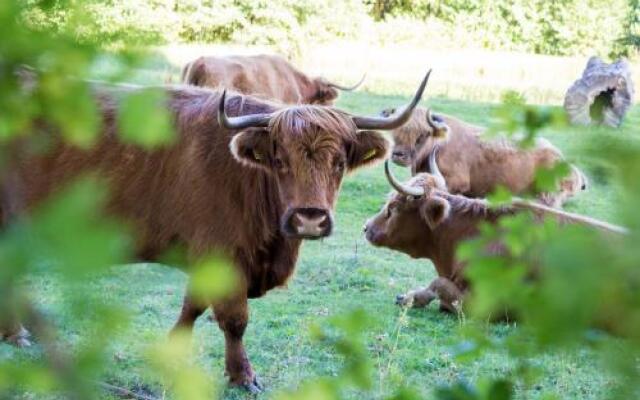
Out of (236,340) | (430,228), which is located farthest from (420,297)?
(236,340)

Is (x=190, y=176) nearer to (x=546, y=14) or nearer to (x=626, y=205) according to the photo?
(x=626, y=205)

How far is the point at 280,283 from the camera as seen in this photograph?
578 centimetres

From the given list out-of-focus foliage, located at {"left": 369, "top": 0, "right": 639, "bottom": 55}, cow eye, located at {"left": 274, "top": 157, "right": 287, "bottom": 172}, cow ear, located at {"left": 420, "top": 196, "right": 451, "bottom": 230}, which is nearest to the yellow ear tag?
cow eye, located at {"left": 274, "top": 157, "right": 287, "bottom": 172}

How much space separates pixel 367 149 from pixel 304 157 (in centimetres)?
53

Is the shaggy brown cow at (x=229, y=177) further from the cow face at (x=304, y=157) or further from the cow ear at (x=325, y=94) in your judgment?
the cow ear at (x=325, y=94)

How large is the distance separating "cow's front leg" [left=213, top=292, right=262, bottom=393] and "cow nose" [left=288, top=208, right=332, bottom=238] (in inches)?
24.8

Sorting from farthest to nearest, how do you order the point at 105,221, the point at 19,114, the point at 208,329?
the point at 208,329 → the point at 19,114 → the point at 105,221

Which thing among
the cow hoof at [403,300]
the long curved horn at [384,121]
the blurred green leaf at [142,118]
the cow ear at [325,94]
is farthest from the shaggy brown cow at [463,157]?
the blurred green leaf at [142,118]

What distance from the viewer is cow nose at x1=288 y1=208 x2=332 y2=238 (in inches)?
202

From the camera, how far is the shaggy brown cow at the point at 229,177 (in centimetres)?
535

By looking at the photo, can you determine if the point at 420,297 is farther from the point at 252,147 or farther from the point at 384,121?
the point at 252,147

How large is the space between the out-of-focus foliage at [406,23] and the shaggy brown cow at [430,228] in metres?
16.7

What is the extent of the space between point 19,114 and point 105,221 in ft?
0.67

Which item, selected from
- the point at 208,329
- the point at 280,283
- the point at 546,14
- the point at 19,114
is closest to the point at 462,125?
the point at 208,329
